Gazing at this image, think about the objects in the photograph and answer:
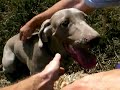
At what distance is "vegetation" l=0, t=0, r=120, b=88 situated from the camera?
4.38 metres

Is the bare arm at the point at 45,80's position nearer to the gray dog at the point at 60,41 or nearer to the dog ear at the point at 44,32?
the gray dog at the point at 60,41

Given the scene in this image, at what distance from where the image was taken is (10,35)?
4918 mm

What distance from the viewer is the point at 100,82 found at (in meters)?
1.46

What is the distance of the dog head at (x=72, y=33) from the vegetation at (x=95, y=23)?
753mm

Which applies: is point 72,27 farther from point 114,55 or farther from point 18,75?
point 18,75

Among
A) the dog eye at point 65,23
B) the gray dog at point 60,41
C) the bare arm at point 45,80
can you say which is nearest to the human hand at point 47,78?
the bare arm at point 45,80

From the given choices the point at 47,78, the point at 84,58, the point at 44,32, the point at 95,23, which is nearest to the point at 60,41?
the point at 44,32

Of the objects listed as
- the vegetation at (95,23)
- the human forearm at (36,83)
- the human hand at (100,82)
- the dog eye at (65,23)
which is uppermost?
the human hand at (100,82)

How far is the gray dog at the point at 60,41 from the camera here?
11.2ft

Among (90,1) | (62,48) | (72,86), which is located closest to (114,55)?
(62,48)

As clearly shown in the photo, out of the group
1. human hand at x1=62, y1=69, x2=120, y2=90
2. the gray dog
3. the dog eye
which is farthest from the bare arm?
the dog eye

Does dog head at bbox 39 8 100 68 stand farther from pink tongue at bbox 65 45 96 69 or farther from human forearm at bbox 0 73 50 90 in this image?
human forearm at bbox 0 73 50 90

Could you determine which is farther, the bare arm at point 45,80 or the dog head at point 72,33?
the dog head at point 72,33

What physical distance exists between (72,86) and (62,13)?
2.21m
